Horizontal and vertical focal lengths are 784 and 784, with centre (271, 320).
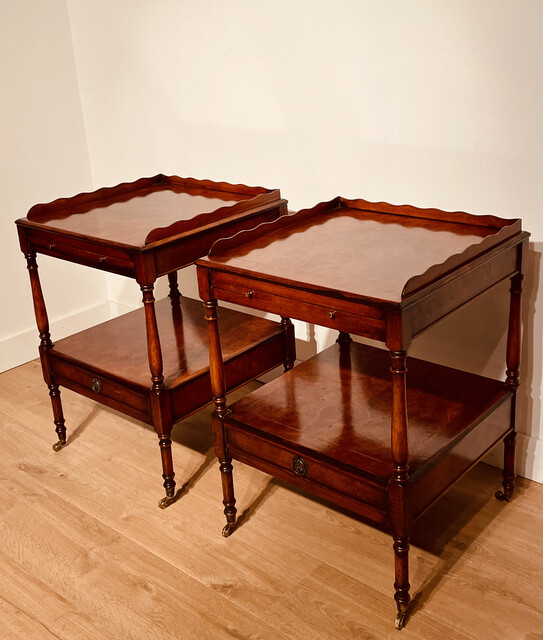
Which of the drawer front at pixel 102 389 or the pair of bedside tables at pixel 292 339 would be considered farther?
the drawer front at pixel 102 389

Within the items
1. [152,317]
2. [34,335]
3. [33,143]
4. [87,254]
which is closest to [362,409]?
[152,317]

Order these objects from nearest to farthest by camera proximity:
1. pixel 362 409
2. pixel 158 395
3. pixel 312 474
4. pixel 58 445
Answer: pixel 312 474
pixel 362 409
pixel 158 395
pixel 58 445

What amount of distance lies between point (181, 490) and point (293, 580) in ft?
1.93

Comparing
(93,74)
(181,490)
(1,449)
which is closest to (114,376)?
(181,490)

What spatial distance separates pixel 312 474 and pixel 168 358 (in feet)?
2.45

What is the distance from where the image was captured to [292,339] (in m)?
2.75

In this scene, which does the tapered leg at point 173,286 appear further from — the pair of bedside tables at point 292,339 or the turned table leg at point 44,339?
the turned table leg at point 44,339

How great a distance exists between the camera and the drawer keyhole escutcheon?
2107 mm

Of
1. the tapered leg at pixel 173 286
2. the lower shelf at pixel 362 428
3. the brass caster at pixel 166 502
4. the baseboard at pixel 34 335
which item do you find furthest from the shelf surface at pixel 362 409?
the baseboard at pixel 34 335

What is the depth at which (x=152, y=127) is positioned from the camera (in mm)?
3350

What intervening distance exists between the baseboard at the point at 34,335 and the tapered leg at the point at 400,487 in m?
2.23

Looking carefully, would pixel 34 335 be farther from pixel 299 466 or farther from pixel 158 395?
pixel 299 466

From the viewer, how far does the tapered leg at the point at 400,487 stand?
1.83 metres

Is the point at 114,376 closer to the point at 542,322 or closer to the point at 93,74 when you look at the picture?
the point at 542,322
